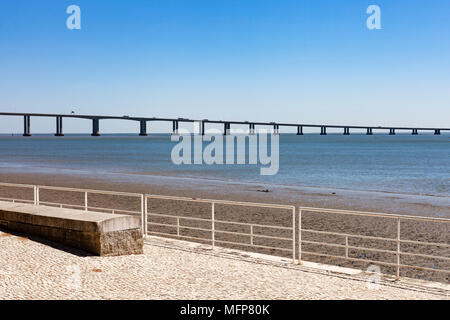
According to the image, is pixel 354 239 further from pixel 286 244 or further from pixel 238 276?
pixel 238 276

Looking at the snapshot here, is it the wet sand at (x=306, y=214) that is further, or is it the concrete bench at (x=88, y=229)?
the wet sand at (x=306, y=214)

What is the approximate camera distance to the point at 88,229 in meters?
8.42

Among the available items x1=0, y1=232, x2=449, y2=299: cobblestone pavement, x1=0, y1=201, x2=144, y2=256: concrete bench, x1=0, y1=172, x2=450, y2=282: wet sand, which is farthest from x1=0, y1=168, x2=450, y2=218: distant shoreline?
x1=0, y1=201, x2=144, y2=256: concrete bench

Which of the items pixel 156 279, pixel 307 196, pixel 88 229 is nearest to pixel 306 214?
pixel 307 196

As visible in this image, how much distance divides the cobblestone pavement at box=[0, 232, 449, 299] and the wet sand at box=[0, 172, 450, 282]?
1869 millimetres

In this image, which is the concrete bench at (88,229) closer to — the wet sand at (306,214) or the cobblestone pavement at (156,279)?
the cobblestone pavement at (156,279)

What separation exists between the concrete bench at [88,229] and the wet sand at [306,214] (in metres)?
1.99

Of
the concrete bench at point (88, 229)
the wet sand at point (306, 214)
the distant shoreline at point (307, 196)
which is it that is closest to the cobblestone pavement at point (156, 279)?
the concrete bench at point (88, 229)

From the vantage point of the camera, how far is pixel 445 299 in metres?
6.89

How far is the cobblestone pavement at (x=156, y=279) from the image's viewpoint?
22.0 ft

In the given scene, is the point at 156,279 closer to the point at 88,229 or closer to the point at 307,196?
the point at 88,229

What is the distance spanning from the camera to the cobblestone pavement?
669cm

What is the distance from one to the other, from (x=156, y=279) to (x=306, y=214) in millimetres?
11980
